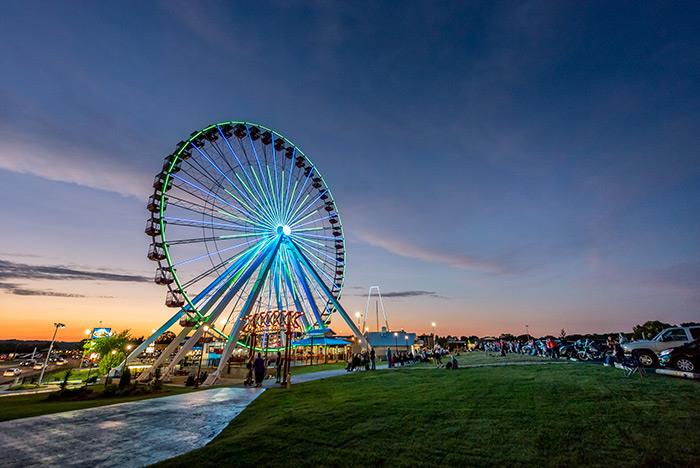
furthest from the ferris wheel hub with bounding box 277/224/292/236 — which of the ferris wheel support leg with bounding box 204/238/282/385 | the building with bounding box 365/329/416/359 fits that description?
the building with bounding box 365/329/416/359

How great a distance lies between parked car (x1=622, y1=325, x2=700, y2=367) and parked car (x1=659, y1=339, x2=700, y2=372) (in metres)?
2.02

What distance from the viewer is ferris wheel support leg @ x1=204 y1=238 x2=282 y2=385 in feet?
68.8

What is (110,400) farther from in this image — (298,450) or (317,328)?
(317,328)

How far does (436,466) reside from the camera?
5148mm

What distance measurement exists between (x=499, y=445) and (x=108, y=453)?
25.4 ft

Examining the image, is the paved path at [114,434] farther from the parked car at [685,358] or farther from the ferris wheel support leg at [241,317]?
the parked car at [685,358]

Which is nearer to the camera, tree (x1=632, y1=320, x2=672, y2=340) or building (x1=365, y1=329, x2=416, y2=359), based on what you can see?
building (x1=365, y1=329, x2=416, y2=359)

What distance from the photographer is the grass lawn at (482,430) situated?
544cm

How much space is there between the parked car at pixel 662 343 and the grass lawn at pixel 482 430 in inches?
281

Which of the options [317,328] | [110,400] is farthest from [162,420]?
[317,328]

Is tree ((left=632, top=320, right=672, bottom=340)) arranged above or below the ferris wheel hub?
below

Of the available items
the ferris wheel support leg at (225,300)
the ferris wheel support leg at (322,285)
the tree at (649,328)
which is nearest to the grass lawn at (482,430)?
the ferris wheel support leg at (225,300)

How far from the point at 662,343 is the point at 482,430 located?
1620 centimetres

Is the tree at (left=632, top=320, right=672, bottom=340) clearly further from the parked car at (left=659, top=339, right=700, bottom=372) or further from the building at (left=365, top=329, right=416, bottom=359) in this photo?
the parked car at (left=659, top=339, right=700, bottom=372)
